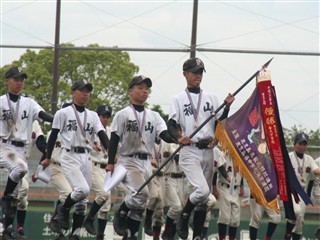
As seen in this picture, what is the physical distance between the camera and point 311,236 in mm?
26938

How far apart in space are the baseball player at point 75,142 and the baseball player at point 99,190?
231 cm

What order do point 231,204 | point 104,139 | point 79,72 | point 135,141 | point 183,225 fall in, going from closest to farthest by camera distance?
point 135,141, point 183,225, point 104,139, point 231,204, point 79,72

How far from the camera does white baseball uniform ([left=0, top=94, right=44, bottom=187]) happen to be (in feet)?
59.3

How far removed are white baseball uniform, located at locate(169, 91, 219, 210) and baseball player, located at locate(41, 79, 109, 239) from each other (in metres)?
1.54

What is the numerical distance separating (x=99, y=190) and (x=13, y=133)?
13.6 feet

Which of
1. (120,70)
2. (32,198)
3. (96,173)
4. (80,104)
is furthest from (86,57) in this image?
(80,104)

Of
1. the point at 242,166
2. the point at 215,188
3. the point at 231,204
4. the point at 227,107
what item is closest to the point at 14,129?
the point at 227,107

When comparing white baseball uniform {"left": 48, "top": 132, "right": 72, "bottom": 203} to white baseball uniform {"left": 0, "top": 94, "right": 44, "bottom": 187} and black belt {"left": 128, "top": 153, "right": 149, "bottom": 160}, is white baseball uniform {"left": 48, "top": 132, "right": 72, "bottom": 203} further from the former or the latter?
black belt {"left": 128, "top": 153, "right": 149, "bottom": 160}

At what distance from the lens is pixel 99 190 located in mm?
22078

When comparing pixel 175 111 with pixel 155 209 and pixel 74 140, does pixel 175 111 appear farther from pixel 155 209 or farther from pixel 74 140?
pixel 155 209

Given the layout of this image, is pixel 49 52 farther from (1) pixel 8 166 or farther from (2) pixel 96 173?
(1) pixel 8 166

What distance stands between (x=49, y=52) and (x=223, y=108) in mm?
41577

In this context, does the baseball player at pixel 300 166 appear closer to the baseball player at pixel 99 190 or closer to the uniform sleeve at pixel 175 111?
the baseball player at pixel 99 190

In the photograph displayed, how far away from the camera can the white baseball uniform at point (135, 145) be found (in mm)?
17797
